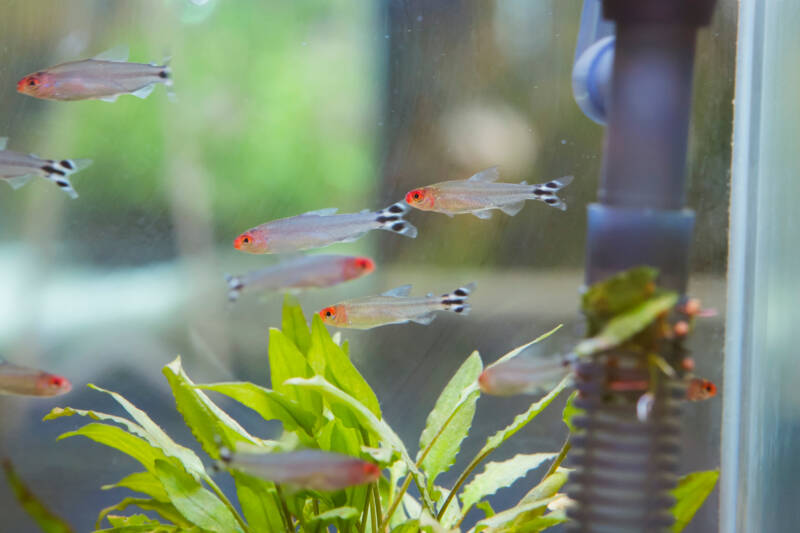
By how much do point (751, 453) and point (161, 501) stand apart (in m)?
1.93

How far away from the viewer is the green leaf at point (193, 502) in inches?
66.2

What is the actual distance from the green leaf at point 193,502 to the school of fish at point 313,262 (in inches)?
13.5

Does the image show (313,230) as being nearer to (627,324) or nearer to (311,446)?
(311,446)

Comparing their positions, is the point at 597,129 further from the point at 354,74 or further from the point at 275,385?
the point at 275,385

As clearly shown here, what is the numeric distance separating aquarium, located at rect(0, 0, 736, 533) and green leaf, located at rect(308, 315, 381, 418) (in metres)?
0.58

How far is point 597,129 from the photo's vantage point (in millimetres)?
2432

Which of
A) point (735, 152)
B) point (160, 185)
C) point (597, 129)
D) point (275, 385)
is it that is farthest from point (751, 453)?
point (160, 185)

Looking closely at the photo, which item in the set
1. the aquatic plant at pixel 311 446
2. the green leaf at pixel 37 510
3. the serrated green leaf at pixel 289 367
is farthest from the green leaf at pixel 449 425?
the green leaf at pixel 37 510

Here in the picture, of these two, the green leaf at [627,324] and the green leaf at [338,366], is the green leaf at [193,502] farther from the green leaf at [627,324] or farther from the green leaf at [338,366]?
the green leaf at [627,324]

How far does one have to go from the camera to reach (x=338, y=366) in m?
1.87

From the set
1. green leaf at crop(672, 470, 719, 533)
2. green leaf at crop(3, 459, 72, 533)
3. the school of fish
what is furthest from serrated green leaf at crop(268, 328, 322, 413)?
green leaf at crop(672, 470, 719, 533)

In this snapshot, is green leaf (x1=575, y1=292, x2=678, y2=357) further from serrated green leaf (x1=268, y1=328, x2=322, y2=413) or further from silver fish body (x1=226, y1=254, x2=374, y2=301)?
serrated green leaf (x1=268, y1=328, x2=322, y2=413)

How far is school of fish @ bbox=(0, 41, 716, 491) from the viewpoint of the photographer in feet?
4.03

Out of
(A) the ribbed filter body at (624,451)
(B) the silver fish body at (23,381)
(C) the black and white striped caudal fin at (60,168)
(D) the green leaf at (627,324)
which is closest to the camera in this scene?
(D) the green leaf at (627,324)
